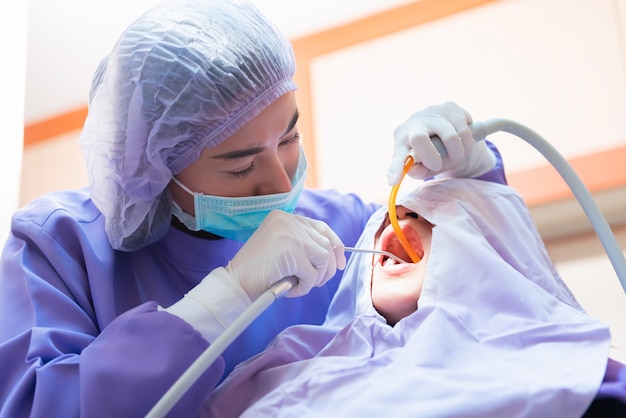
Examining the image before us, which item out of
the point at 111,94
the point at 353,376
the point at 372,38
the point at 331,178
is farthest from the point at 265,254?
the point at 372,38

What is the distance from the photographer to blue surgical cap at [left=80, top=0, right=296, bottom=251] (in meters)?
1.25

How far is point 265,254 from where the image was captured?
1162 millimetres

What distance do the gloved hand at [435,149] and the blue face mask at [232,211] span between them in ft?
0.69

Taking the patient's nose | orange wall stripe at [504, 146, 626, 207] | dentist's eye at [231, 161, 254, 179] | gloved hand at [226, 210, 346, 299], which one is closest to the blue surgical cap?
dentist's eye at [231, 161, 254, 179]

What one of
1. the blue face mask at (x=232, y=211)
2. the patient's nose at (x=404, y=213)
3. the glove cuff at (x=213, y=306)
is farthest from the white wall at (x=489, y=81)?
the glove cuff at (x=213, y=306)

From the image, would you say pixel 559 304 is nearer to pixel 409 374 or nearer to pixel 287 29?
pixel 409 374

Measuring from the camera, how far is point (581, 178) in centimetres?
183

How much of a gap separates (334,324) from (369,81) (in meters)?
1.25

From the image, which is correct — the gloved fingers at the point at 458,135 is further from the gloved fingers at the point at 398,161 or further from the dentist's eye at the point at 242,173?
the dentist's eye at the point at 242,173

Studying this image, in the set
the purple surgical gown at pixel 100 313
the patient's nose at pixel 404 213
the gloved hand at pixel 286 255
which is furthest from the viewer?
the patient's nose at pixel 404 213

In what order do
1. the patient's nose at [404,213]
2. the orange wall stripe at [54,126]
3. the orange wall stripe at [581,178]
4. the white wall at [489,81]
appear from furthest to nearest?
the orange wall stripe at [54,126], the white wall at [489,81], the orange wall stripe at [581,178], the patient's nose at [404,213]

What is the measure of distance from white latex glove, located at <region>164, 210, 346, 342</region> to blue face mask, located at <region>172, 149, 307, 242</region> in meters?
0.09

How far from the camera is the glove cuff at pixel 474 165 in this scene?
1.44 metres

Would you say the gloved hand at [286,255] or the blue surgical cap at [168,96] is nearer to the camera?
the gloved hand at [286,255]
